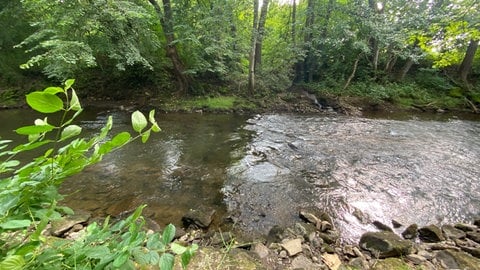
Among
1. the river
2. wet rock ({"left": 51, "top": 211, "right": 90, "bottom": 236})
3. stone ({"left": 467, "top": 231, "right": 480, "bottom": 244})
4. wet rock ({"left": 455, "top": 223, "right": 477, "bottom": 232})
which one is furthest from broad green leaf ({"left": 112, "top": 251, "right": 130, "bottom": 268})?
wet rock ({"left": 455, "top": 223, "right": 477, "bottom": 232})

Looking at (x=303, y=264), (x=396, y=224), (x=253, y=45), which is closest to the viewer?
(x=303, y=264)

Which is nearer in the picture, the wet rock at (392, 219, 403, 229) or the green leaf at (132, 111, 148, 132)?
the green leaf at (132, 111, 148, 132)

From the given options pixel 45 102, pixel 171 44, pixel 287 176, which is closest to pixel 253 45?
pixel 171 44

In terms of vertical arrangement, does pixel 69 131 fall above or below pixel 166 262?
above

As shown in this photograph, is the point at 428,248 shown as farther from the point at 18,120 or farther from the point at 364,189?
the point at 18,120

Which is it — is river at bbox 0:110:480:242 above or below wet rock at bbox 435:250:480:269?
below

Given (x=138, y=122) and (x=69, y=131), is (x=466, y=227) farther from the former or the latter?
(x=69, y=131)

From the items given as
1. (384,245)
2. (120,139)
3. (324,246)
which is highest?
(120,139)

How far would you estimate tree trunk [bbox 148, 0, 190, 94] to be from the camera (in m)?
9.82

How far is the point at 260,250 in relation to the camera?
2719 millimetres

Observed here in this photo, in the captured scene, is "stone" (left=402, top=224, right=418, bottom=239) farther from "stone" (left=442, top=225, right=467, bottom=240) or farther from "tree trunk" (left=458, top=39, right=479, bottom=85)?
"tree trunk" (left=458, top=39, right=479, bottom=85)

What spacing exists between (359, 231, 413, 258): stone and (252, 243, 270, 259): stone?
127cm

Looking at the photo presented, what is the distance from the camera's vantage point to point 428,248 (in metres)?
3.02

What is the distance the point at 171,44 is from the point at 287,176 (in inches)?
307
